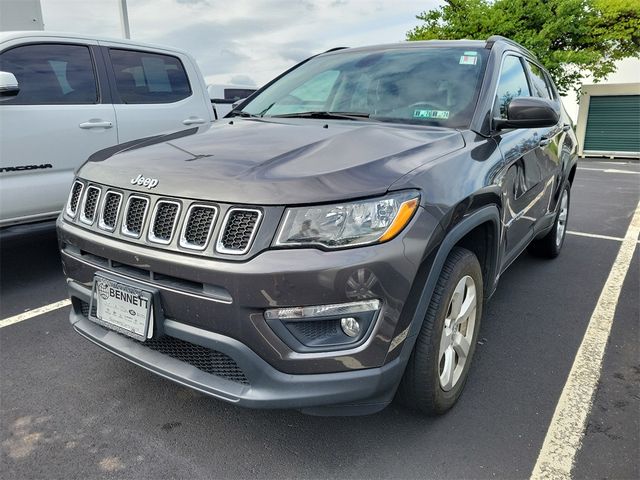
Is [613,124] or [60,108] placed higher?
[60,108]

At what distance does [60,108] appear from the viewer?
3.92m

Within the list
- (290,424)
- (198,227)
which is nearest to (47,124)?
(198,227)

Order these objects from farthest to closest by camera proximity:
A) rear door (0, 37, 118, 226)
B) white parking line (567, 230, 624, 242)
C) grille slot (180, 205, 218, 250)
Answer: white parking line (567, 230, 624, 242) → rear door (0, 37, 118, 226) → grille slot (180, 205, 218, 250)

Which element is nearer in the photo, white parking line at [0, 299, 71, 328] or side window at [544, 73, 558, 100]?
white parking line at [0, 299, 71, 328]

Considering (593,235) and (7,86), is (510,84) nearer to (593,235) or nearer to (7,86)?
(7,86)

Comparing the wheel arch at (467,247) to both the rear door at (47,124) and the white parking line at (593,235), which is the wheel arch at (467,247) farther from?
the white parking line at (593,235)

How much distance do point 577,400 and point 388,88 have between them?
6.23 feet

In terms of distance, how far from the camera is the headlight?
1.70 m

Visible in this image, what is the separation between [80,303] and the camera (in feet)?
7.68

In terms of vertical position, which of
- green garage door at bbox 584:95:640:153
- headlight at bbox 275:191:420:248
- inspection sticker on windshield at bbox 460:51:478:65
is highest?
inspection sticker on windshield at bbox 460:51:478:65

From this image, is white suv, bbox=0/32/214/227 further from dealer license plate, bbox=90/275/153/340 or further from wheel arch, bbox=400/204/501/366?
wheel arch, bbox=400/204/501/366

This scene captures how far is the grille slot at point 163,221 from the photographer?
186 centimetres

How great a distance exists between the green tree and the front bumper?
18390 millimetres

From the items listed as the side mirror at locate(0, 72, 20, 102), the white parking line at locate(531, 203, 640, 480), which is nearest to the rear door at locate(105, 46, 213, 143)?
the side mirror at locate(0, 72, 20, 102)
